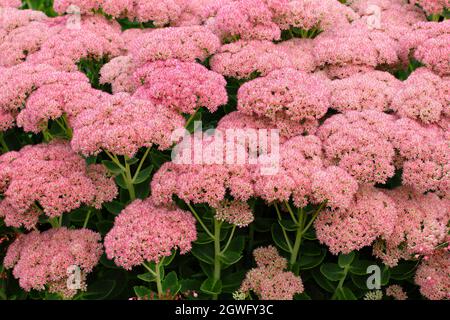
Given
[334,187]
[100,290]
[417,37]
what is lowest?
[100,290]

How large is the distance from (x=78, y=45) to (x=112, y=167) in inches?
54.7

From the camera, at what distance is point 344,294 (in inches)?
145

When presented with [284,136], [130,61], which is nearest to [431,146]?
[284,136]

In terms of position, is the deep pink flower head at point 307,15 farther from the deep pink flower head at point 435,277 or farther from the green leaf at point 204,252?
the deep pink flower head at point 435,277

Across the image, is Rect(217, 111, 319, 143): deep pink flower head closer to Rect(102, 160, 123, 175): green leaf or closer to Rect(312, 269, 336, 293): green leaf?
Rect(102, 160, 123, 175): green leaf

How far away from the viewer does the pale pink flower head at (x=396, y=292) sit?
3.73 meters

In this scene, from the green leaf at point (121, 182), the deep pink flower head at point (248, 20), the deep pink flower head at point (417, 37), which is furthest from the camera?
the deep pink flower head at point (417, 37)

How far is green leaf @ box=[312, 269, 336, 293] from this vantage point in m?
3.82

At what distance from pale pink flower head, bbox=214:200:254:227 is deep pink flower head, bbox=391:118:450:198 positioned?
111 cm

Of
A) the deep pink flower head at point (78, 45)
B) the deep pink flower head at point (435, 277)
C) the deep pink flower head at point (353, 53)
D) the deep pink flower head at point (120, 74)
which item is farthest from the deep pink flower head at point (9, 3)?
the deep pink flower head at point (435, 277)

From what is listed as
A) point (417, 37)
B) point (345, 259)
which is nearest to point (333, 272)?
point (345, 259)

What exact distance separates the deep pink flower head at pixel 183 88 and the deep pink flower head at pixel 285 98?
21cm

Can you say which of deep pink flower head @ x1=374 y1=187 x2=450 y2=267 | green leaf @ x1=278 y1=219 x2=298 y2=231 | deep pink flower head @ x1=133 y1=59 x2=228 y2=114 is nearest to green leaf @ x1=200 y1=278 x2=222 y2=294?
green leaf @ x1=278 y1=219 x2=298 y2=231

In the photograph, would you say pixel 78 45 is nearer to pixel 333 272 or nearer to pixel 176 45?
pixel 176 45
